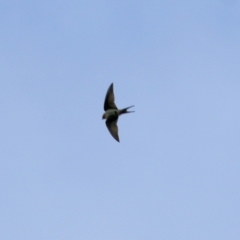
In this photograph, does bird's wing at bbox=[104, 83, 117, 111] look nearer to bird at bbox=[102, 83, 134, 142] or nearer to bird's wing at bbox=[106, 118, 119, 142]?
bird at bbox=[102, 83, 134, 142]

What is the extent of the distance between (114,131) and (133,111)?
2.45 meters

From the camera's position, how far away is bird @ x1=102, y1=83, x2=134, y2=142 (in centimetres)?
3919

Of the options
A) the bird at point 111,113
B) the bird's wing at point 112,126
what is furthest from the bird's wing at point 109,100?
the bird's wing at point 112,126

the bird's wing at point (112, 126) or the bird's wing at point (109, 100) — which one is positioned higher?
the bird's wing at point (109, 100)

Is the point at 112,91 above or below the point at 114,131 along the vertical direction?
above

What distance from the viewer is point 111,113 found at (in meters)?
39.2

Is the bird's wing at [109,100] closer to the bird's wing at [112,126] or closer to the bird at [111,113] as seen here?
the bird at [111,113]

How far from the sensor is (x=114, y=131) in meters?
39.6

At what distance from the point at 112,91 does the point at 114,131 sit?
2717 millimetres

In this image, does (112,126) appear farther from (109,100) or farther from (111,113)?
(109,100)

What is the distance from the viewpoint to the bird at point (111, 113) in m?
Result: 39.2

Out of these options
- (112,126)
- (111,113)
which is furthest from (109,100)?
(112,126)

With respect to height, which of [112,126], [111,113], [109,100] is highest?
[109,100]

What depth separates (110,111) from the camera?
39188 millimetres
